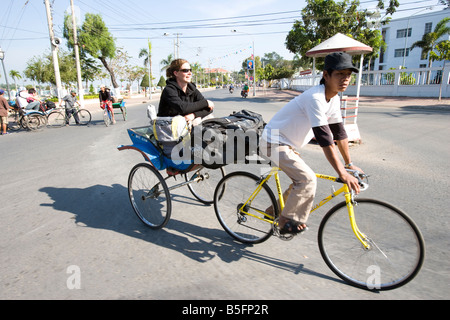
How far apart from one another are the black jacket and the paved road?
1.43 meters

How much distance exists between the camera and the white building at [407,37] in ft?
137

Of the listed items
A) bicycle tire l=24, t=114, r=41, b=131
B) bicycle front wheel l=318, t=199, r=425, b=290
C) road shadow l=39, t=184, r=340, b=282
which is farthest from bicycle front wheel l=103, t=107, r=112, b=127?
bicycle front wheel l=318, t=199, r=425, b=290

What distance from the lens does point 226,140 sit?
2.95m

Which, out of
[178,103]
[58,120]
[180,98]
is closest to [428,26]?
[58,120]

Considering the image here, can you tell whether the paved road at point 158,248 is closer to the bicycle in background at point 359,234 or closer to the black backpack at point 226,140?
the bicycle in background at point 359,234

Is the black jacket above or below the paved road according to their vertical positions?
above

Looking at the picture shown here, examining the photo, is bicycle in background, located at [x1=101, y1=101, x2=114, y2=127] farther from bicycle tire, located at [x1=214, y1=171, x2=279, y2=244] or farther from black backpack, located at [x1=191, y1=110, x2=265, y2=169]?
bicycle tire, located at [x1=214, y1=171, x2=279, y2=244]

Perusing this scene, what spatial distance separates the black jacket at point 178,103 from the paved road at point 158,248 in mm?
1434

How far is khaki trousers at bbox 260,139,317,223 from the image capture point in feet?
8.41

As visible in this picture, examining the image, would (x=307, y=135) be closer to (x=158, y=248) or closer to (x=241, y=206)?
(x=241, y=206)

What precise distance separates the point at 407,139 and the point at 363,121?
4.21 m

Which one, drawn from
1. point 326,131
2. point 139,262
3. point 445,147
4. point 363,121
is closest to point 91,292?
point 139,262

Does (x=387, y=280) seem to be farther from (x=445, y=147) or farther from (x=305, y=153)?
(x=445, y=147)

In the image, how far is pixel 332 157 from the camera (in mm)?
2318
